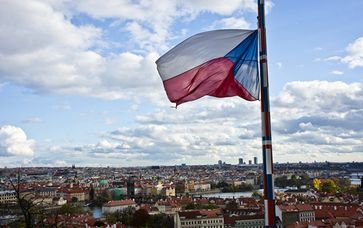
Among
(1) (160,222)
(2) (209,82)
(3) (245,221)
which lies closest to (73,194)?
(1) (160,222)

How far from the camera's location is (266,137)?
15.1ft

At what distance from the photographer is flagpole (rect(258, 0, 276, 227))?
179 inches

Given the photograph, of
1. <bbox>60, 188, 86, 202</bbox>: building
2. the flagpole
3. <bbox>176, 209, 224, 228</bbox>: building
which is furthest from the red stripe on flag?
<bbox>60, 188, 86, 202</bbox>: building

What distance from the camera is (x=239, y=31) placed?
16.2 feet

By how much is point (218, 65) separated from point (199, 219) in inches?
1499

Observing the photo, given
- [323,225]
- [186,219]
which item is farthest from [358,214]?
[186,219]

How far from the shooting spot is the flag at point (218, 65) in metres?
4.90

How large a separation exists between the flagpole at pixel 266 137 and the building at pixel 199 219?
37144mm

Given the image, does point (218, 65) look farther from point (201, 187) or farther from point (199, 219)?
point (201, 187)

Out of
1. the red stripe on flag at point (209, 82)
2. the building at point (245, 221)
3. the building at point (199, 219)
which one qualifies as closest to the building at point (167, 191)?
the building at point (199, 219)

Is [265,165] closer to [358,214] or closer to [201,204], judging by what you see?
[358,214]

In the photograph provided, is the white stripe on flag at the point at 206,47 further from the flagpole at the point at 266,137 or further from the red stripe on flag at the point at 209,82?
the flagpole at the point at 266,137

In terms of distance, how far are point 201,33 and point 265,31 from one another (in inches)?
24.2

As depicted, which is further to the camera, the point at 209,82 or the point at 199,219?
the point at 199,219
